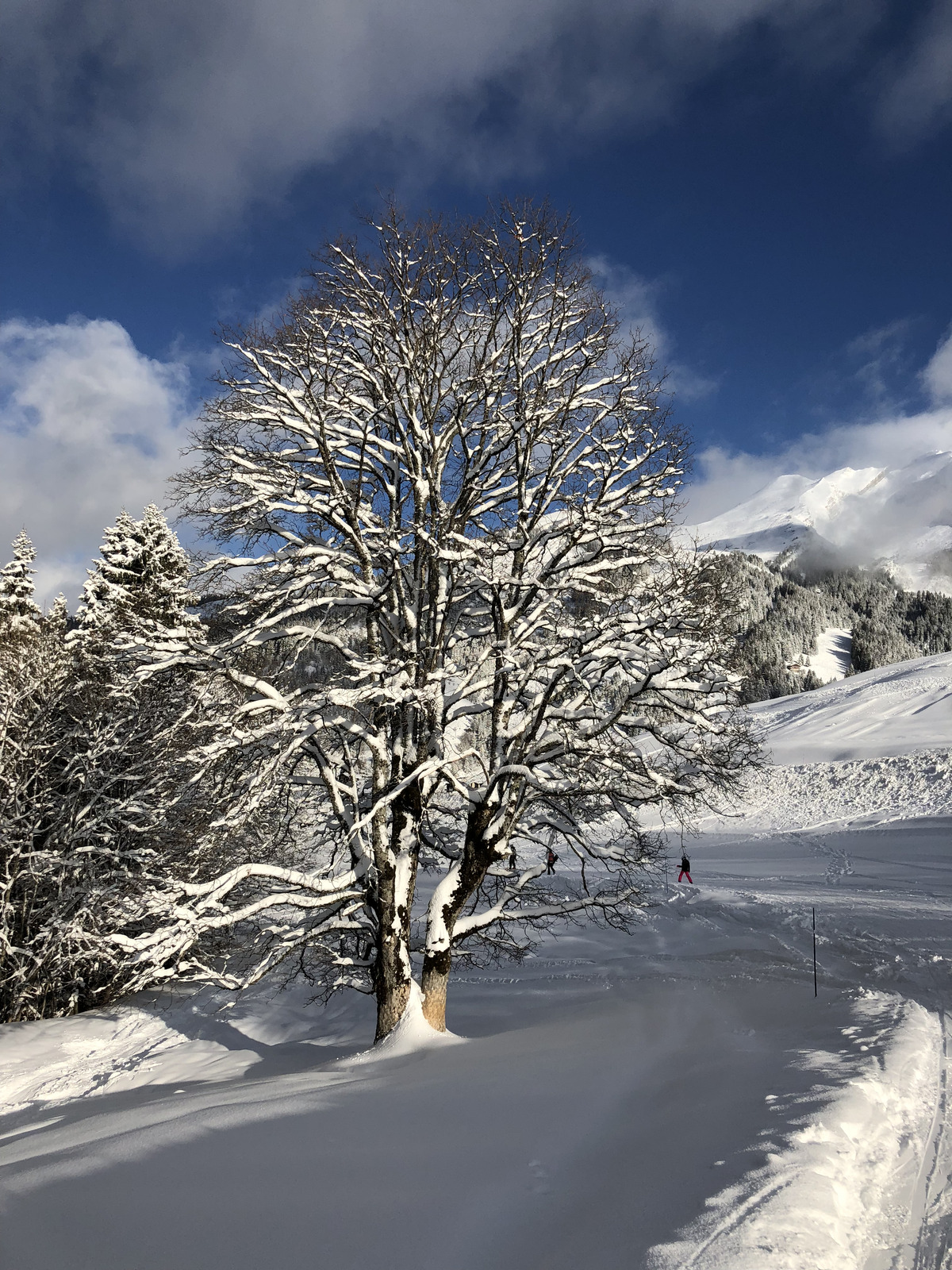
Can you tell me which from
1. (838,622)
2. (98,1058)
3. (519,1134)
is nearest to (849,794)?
(98,1058)

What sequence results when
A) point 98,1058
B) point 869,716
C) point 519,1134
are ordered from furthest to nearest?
point 869,716, point 98,1058, point 519,1134

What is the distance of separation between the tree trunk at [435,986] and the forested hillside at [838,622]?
81.8 metres

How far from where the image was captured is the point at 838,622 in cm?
17375

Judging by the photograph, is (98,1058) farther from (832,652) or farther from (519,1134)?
(832,652)

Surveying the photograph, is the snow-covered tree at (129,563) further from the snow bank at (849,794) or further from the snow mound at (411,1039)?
the snow bank at (849,794)

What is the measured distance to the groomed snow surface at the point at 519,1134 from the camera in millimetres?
3344

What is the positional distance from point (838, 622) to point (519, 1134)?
19042cm

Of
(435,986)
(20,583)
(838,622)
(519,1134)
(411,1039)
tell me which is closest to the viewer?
(519,1134)

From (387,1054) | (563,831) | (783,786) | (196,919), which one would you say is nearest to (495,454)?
(563,831)

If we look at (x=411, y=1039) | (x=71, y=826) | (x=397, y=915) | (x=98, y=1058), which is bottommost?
(x=98, y=1058)

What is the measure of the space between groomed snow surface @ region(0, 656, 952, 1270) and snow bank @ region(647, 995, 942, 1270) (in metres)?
0.01

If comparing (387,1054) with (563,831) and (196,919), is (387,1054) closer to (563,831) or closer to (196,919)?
(196,919)

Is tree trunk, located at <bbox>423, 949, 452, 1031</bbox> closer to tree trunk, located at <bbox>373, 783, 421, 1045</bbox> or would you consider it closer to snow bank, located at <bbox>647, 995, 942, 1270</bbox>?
tree trunk, located at <bbox>373, 783, 421, 1045</bbox>

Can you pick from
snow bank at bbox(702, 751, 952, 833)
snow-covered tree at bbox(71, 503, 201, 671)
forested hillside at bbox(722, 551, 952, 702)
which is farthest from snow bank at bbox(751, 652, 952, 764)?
snow-covered tree at bbox(71, 503, 201, 671)
